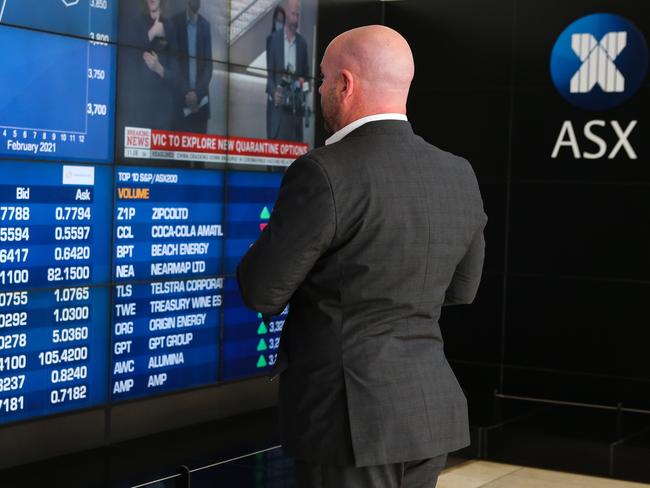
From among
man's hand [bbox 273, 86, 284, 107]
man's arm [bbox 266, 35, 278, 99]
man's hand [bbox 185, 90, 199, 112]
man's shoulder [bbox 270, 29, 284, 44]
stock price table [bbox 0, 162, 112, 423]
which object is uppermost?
man's shoulder [bbox 270, 29, 284, 44]

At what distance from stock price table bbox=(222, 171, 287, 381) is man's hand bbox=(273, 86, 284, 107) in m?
0.45

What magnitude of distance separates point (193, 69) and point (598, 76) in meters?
2.94

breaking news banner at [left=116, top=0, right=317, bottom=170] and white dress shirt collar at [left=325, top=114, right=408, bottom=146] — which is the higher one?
breaking news banner at [left=116, top=0, right=317, bottom=170]

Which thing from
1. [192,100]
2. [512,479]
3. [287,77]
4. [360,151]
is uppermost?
[287,77]

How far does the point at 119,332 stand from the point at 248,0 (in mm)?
2210

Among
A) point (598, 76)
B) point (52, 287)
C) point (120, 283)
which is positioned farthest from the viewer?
point (598, 76)

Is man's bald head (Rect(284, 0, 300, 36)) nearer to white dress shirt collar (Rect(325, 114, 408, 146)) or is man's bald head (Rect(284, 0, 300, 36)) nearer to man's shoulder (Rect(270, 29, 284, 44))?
man's shoulder (Rect(270, 29, 284, 44))

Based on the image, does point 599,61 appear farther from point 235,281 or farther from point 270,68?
point 235,281

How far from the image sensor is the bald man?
2.06m

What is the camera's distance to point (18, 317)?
16.9ft

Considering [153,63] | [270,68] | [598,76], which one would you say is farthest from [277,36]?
[598,76]

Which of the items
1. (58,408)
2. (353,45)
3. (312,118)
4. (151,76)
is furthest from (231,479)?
(353,45)

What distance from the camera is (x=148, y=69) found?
5844 millimetres

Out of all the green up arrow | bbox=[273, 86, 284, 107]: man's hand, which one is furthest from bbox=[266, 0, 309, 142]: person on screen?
the green up arrow
